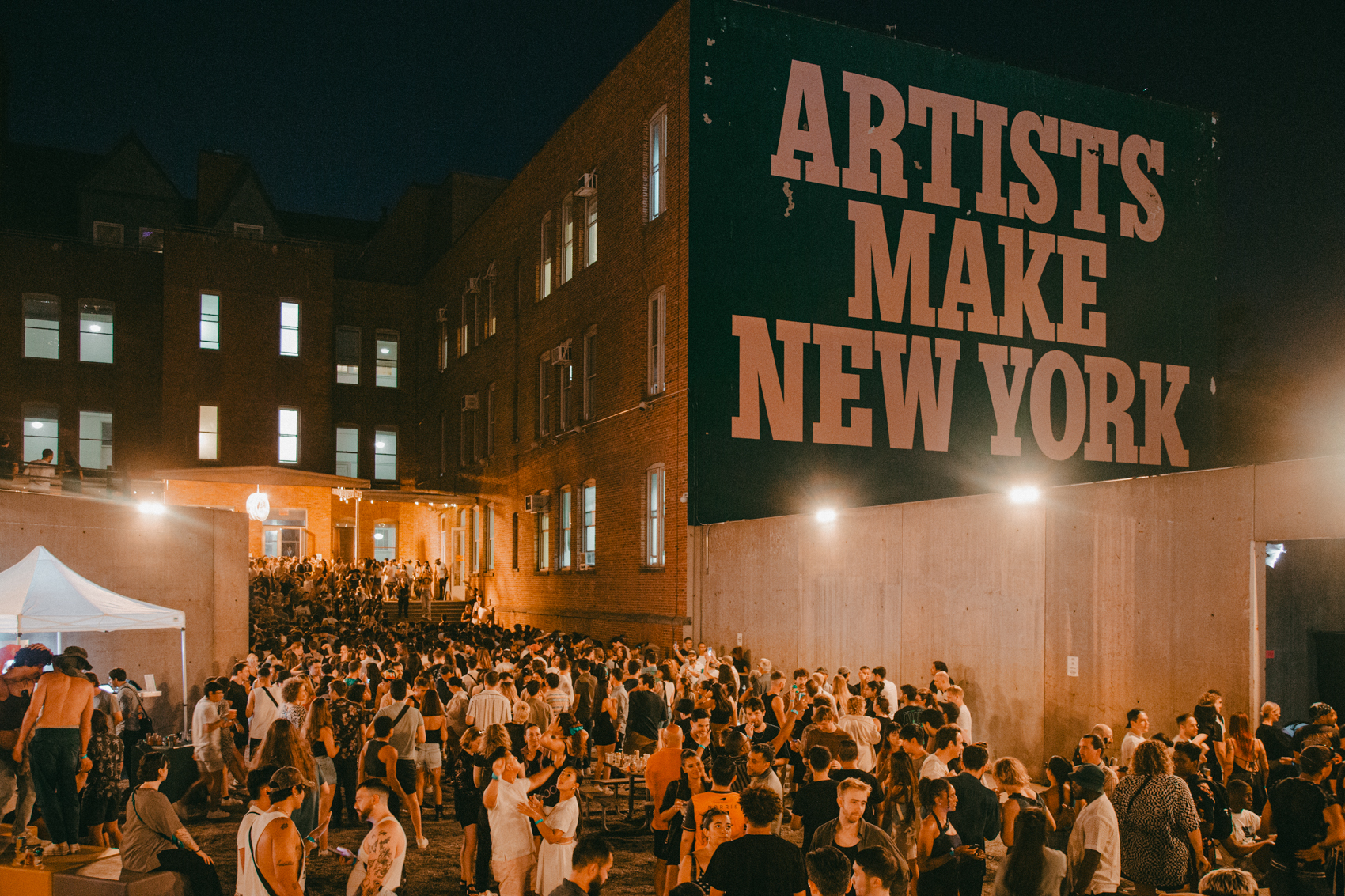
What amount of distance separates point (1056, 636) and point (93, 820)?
447 inches

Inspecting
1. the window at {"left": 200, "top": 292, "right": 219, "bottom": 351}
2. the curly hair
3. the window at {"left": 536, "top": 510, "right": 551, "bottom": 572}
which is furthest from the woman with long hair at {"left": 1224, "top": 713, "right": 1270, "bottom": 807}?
the window at {"left": 200, "top": 292, "right": 219, "bottom": 351}

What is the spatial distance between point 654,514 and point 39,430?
26525 millimetres

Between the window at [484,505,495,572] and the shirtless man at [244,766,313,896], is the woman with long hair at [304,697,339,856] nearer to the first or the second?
the shirtless man at [244,766,313,896]

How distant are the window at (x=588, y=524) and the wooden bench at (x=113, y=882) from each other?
18.6m

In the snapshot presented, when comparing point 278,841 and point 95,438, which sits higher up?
point 95,438

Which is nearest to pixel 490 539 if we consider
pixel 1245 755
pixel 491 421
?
pixel 491 421

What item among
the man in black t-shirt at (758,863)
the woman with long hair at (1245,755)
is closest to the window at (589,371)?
the woman with long hair at (1245,755)

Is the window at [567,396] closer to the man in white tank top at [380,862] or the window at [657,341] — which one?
the window at [657,341]

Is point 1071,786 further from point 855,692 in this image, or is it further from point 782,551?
point 782,551

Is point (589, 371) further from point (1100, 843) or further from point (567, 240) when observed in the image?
point (1100, 843)

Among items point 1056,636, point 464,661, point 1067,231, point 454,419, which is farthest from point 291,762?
point 454,419

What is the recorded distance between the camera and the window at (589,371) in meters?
27.0

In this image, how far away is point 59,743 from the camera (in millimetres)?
9273

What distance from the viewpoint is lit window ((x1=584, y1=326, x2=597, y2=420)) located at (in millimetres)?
26953
